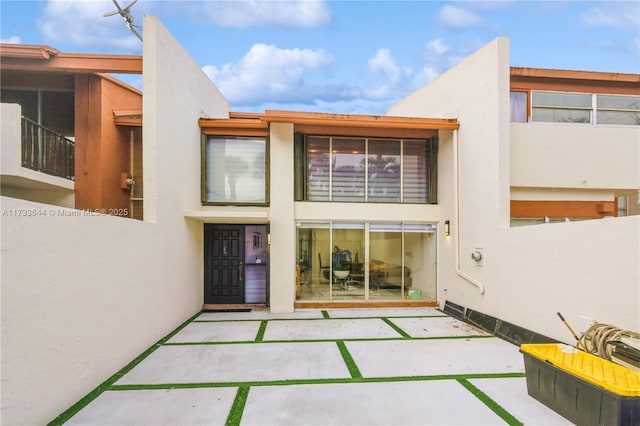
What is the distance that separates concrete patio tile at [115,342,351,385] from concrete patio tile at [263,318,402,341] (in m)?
0.46

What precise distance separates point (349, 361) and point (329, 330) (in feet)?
5.33

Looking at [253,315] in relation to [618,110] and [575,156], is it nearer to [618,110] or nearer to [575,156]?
[575,156]

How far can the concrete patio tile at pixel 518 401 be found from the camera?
3.09m

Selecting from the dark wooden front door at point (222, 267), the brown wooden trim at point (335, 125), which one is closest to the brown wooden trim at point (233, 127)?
the brown wooden trim at point (335, 125)

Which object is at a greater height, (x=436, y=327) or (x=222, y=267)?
(x=222, y=267)

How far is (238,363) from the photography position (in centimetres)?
448

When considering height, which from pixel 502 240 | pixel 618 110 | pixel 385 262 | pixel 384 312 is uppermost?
pixel 618 110

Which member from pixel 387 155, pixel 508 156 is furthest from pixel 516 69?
pixel 387 155

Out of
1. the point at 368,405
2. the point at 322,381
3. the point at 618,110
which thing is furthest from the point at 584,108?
the point at 322,381

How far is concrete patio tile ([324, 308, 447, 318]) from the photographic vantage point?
7.34 meters

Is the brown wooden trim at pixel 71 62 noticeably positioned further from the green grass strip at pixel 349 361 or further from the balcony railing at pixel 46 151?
the green grass strip at pixel 349 361

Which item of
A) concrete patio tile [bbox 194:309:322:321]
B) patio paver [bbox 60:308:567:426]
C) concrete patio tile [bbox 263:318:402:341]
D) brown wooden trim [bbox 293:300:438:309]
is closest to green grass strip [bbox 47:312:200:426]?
patio paver [bbox 60:308:567:426]

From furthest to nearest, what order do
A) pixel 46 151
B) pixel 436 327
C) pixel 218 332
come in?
pixel 436 327 → pixel 46 151 → pixel 218 332

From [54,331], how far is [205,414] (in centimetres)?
168
